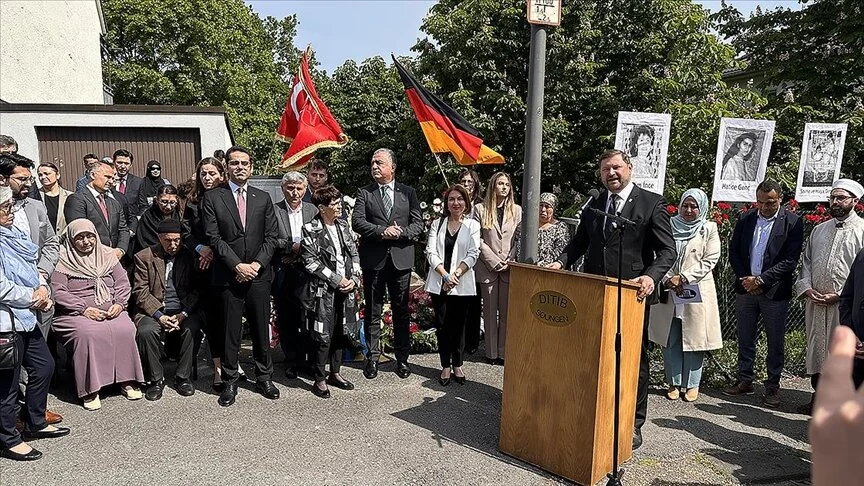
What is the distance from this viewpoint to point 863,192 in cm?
546

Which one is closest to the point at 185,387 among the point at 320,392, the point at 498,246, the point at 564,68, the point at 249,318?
the point at 249,318

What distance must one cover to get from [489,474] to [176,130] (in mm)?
11101

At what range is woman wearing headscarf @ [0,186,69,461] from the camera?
13.6 ft

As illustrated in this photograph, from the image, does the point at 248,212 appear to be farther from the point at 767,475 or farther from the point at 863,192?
the point at 863,192

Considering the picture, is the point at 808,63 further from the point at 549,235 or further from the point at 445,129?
the point at 549,235

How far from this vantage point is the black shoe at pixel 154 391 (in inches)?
218

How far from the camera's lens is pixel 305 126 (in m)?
8.08

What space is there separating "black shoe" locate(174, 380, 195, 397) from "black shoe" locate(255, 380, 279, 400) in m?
0.59

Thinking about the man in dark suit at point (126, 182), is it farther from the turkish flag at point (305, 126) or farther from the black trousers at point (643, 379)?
the black trousers at point (643, 379)

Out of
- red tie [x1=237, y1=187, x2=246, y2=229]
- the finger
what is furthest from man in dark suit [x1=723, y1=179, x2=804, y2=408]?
the finger

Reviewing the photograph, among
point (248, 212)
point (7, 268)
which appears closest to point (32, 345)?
point (7, 268)

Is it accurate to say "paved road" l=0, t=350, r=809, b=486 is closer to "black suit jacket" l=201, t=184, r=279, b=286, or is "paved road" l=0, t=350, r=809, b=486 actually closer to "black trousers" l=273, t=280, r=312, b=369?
"black trousers" l=273, t=280, r=312, b=369

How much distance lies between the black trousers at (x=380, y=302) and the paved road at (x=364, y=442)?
44 centimetres

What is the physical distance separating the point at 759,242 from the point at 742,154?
6.51 ft
